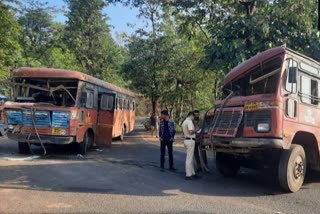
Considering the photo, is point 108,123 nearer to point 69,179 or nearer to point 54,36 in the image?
point 69,179

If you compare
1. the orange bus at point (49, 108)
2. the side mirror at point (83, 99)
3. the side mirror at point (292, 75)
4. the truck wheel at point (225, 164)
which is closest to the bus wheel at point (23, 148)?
the orange bus at point (49, 108)

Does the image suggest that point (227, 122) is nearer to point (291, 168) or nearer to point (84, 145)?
point (291, 168)

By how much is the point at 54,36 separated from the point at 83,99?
90.5 feet

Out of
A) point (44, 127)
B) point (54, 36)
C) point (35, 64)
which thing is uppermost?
point (54, 36)

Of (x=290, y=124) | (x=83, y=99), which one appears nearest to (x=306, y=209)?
(x=290, y=124)

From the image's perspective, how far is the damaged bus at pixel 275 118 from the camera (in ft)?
21.4

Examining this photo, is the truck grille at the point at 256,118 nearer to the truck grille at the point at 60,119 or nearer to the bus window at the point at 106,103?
the truck grille at the point at 60,119

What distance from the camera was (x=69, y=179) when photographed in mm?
7773

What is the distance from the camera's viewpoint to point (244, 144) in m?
6.64

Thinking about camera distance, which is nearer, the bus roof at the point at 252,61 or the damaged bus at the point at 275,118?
the damaged bus at the point at 275,118

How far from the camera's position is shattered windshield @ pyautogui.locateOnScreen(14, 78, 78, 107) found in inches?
448

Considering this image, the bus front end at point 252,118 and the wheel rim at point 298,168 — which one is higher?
the bus front end at point 252,118

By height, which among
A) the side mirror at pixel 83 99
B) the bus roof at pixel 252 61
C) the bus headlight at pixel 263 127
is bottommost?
the bus headlight at pixel 263 127

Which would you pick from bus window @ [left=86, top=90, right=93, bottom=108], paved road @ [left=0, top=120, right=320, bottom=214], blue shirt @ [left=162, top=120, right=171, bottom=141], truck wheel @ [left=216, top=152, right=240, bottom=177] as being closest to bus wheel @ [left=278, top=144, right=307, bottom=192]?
paved road @ [left=0, top=120, right=320, bottom=214]
